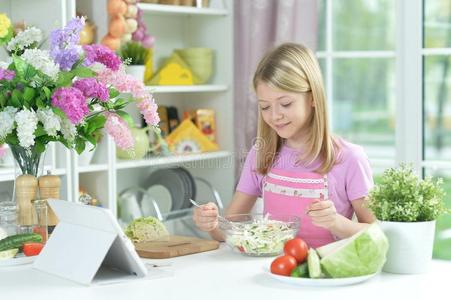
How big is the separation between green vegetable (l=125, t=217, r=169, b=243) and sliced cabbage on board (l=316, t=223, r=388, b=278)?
70 centimetres

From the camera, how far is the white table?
1.88m

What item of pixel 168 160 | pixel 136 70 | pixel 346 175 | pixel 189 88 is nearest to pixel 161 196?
pixel 168 160

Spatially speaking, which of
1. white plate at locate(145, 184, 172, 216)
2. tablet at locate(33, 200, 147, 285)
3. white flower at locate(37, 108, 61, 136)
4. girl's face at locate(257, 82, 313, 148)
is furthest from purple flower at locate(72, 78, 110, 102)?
white plate at locate(145, 184, 172, 216)

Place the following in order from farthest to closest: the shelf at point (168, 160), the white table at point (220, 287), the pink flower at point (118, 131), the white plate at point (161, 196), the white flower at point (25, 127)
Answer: the white plate at point (161, 196), the shelf at point (168, 160), the pink flower at point (118, 131), the white flower at point (25, 127), the white table at point (220, 287)

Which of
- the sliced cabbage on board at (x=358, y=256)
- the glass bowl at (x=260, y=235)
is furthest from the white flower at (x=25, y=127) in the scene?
the sliced cabbage on board at (x=358, y=256)

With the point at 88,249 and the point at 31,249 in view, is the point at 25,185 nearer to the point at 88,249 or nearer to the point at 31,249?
the point at 31,249

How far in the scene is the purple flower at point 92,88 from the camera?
224 cm

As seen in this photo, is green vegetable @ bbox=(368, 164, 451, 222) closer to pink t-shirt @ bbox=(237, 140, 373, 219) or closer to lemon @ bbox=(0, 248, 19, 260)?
pink t-shirt @ bbox=(237, 140, 373, 219)

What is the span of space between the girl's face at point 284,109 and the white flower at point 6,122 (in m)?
0.78

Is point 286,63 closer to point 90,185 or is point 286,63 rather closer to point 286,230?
point 286,230

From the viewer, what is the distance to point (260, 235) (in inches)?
88.7

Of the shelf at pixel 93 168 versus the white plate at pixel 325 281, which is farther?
the shelf at pixel 93 168

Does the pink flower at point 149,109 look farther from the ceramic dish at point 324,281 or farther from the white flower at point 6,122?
the ceramic dish at point 324,281

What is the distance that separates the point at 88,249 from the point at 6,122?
421 millimetres
